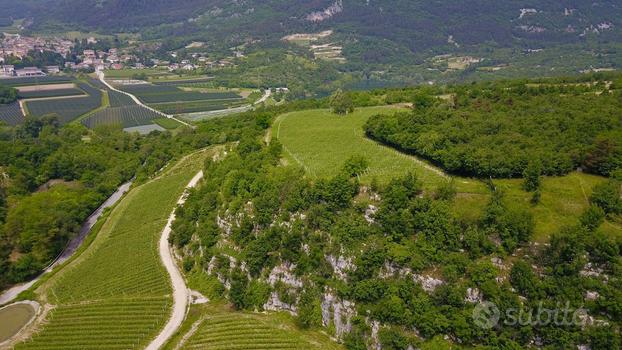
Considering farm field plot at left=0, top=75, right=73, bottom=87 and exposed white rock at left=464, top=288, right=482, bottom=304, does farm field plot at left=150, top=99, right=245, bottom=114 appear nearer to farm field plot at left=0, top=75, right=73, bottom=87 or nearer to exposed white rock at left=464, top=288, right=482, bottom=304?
farm field plot at left=0, top=75, right=73, bottom=87

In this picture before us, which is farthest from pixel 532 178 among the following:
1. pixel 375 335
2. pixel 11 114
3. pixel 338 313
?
pixel 11 114

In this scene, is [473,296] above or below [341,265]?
above

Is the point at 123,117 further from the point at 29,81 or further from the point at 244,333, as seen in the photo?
the point at 244,333

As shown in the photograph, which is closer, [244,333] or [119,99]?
[244,333]

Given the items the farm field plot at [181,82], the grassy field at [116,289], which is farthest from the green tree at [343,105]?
the farm field plot at [181,82]

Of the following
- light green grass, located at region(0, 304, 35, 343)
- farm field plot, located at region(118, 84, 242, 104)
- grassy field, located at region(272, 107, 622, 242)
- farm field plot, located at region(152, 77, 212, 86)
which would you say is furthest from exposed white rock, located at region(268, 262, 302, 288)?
farm field plot, located at region(152, 77, 212, 86)

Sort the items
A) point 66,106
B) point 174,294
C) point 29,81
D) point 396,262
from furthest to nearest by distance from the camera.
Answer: point 29,81 → point 66,106 → point 174,294 → point 396,262

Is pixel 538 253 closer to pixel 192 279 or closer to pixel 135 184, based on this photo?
pixel 192 279

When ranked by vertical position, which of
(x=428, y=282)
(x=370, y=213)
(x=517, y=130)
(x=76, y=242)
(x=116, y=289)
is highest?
(x=517, y=130)

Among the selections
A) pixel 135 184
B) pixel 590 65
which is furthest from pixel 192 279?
pixel 590 65
